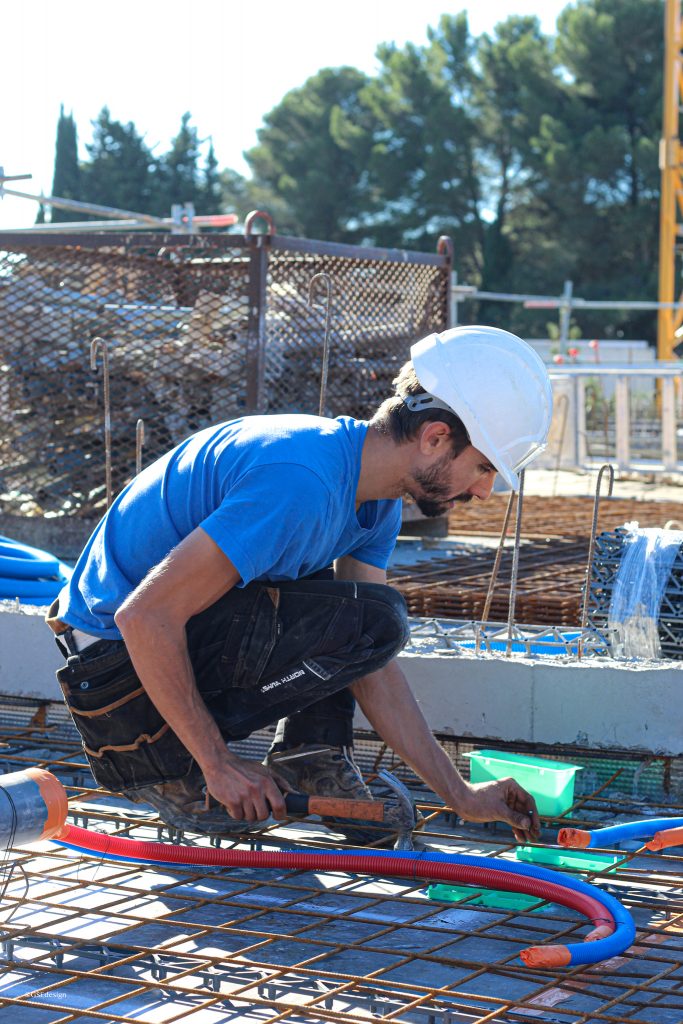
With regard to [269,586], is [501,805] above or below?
below

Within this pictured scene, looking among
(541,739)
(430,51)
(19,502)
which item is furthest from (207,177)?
(541,739)

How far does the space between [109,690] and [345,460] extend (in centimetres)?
76

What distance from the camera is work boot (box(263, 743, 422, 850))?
3.29 metres

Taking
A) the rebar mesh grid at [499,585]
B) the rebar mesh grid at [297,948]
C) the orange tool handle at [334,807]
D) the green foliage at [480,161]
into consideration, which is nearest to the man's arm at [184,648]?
the orange tool handle at [334,807]

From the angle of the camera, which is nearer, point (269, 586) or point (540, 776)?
point (269, 586)

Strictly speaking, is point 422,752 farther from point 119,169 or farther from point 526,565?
point 119,169

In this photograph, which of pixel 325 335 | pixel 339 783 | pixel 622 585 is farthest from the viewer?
pixel 325 335

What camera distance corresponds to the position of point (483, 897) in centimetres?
296

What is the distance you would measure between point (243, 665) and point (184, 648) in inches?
12.1

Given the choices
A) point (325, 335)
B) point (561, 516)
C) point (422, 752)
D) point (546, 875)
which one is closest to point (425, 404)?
point (422, 752)

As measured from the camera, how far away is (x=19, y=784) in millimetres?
2553

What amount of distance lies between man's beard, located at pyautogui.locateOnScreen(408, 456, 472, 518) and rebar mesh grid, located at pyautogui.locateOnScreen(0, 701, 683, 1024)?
839 mm

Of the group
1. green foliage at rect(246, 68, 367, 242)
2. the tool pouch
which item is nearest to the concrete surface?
the tool pouch

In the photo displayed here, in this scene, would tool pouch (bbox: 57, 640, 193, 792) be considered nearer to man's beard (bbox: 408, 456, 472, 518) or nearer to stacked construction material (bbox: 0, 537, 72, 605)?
man's beard (bbox: 408, 456, 472, 518)
